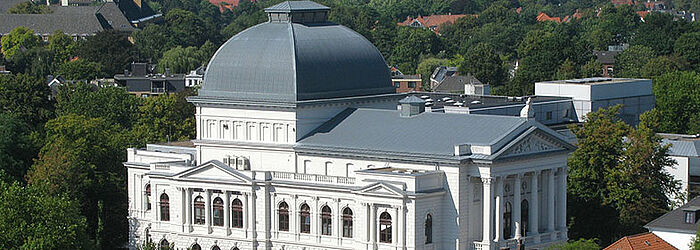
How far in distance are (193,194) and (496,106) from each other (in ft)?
123

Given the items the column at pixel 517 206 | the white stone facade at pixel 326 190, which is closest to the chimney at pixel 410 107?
the white stone facade at pixel 326 190

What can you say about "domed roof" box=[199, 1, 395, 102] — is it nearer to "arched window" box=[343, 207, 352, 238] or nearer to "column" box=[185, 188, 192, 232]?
"column" box=[185, 188, 192, 232]

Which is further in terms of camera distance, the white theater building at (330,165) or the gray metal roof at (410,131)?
the gray metal roof at (410,131)

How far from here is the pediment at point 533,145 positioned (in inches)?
4467

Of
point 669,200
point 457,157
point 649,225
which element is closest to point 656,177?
point 669,200

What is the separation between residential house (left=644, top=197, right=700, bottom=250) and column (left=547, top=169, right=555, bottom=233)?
6.38 meters

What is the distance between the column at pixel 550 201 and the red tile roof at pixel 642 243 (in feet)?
20.9

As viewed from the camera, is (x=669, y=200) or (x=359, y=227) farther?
(x=669, y=200)

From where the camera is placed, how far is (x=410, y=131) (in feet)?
387

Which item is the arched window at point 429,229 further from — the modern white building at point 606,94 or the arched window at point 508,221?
the modern white building at point 606,94

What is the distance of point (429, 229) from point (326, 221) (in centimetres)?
767

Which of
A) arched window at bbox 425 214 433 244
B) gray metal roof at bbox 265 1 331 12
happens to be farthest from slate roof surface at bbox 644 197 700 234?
gray metal roof at bbox 265 1 331 12

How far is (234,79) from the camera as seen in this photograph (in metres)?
124

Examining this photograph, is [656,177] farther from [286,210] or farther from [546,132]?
[286,210]
